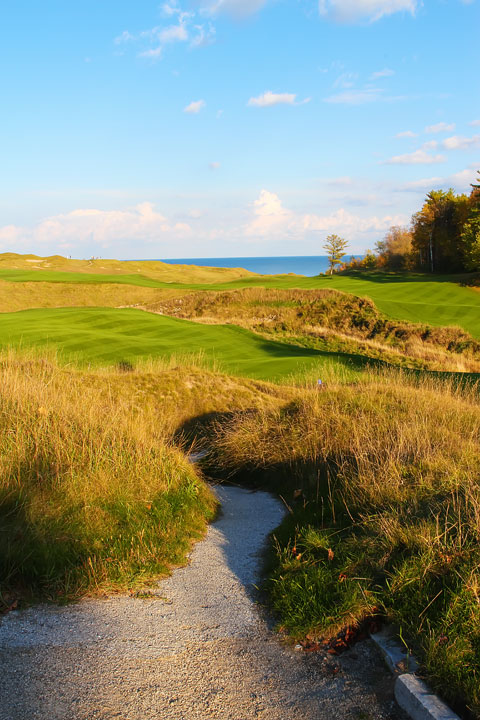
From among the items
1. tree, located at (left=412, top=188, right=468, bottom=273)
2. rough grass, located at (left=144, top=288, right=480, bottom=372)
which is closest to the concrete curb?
rough grass, located at (left=144, top=288, right=480, bottom=372)

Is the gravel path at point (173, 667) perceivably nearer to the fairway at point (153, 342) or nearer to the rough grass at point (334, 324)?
the fairway at point (153, 342)

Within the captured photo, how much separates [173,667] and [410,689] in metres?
1.64

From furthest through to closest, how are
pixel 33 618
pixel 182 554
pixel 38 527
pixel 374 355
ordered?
pixel 374 355
pixel 182 554
pixel 38 527
pixel 33 618

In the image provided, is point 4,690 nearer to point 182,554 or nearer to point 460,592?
point 182,554

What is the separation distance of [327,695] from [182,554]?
2454 mm

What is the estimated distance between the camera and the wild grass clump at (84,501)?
5023mm

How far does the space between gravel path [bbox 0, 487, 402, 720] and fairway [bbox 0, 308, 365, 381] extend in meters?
12.1

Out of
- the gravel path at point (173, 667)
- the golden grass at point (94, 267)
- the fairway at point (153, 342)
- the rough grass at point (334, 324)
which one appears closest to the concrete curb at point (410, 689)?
the gravel path at point (173, 667)

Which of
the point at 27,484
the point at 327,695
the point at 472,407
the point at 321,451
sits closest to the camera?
the point at 327,695

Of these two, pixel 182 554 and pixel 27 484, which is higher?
pixel 27 484

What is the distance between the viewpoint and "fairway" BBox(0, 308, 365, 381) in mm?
20000

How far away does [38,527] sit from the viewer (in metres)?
5.45

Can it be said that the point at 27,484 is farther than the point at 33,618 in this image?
Yes

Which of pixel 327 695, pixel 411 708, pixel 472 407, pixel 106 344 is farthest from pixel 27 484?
pixel 106 344
